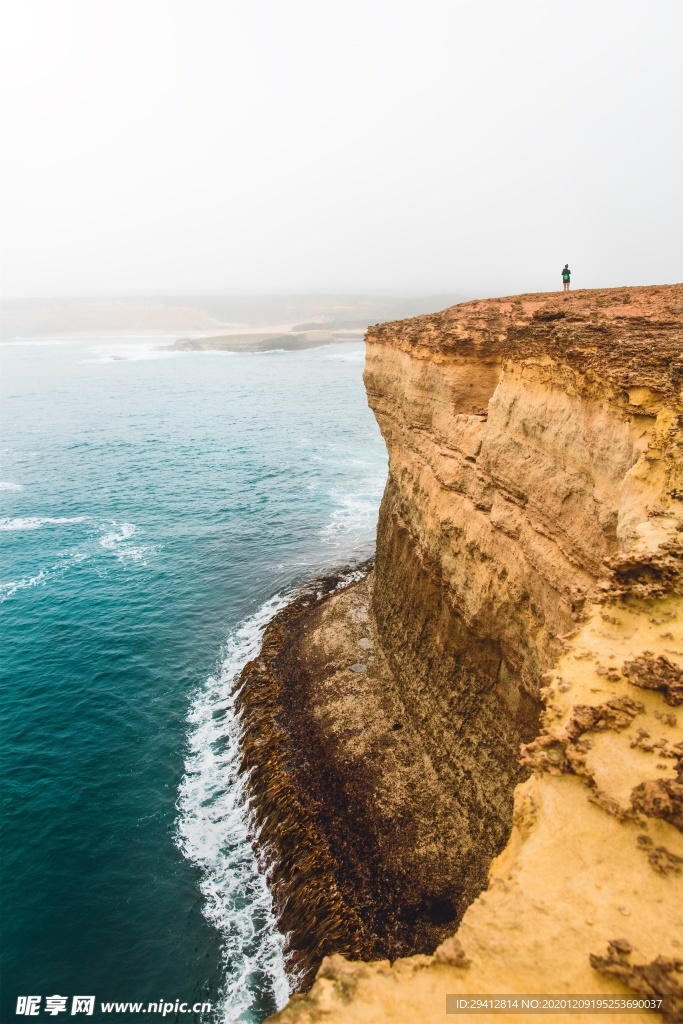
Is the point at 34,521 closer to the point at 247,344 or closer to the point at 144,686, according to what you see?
the point at 144,686

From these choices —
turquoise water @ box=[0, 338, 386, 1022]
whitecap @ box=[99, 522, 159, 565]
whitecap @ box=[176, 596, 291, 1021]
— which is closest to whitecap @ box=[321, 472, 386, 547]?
turquoise water @ box=[0, 338, 386, 1022]

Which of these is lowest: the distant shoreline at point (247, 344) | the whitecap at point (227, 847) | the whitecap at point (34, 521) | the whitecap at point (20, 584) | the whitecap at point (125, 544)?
the whitecap at point (227, 847)

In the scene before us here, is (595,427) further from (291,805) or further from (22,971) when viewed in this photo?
(22,971)

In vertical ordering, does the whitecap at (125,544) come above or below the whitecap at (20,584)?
above

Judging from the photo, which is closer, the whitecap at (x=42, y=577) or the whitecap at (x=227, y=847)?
the whitecap at (x=227, y=847)

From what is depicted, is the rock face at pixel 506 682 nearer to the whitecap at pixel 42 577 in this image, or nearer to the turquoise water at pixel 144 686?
the turquoise water at pixel 144 686

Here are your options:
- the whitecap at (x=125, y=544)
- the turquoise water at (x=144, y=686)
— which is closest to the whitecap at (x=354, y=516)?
the turquoise water at (x=144, y=686)
